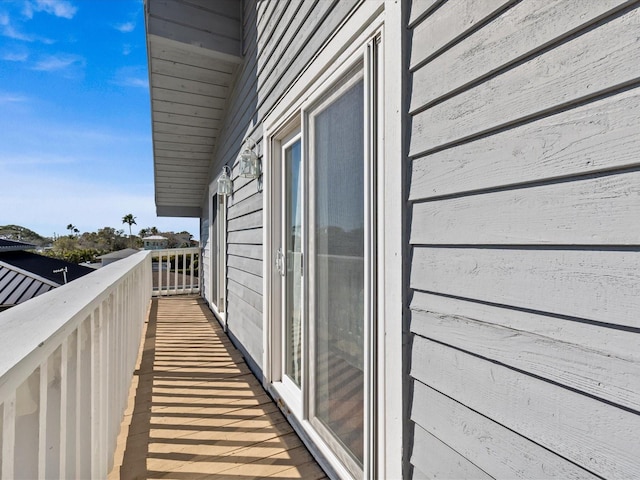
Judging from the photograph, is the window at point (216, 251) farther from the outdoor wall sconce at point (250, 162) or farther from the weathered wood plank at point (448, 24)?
the weathered wood plank at point (448, 24)

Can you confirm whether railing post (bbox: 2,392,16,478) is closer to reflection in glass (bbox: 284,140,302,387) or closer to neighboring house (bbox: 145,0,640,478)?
neighboring house (bbox: 145,0,640,478)

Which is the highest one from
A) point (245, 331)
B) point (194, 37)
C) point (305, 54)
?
point (194, 37)

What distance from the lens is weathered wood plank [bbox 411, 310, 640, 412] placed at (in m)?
0.63

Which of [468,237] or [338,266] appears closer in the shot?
[468,237]

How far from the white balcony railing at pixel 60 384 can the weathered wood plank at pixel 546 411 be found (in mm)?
987

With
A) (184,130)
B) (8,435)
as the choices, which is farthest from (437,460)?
(184,130)

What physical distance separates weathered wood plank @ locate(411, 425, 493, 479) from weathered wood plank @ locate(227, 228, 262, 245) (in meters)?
2.00

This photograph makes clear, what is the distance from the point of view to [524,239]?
0.79 m

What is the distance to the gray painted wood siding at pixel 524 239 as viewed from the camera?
636mm

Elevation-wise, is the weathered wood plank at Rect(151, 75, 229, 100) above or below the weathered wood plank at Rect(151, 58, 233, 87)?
Answer: below

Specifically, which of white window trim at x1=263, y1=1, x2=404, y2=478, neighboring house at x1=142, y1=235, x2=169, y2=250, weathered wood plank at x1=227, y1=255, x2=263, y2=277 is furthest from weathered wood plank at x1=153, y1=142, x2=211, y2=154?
neighboring house at x1=142, y1=235, x2=169, y2=250

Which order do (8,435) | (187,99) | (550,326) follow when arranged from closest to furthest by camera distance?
(8,435) < (550,326) < (187,99)

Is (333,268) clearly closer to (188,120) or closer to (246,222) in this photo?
(246,222)

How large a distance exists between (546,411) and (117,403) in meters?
1.89
